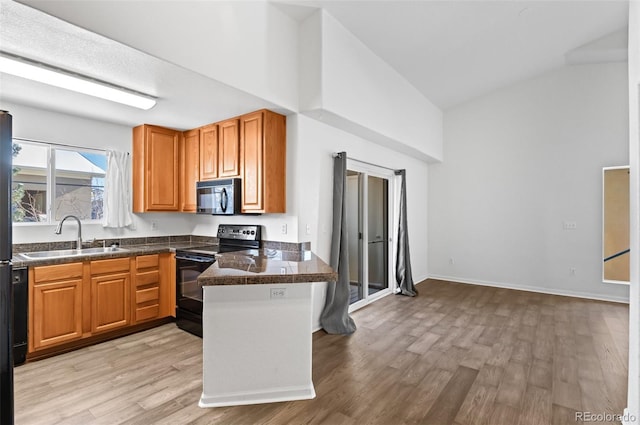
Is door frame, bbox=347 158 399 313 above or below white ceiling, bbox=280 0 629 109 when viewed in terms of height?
below

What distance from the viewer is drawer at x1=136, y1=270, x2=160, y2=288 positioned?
11.8 feet

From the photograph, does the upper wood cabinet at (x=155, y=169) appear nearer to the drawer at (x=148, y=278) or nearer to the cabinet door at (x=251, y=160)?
the drawer at (x=148, y=278)

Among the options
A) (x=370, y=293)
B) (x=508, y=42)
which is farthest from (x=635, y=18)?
(x=370, y=293)

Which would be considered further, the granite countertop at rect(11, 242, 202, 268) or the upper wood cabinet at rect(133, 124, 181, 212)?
the upper wood cabinet at rect(133, 124, 181, 212)

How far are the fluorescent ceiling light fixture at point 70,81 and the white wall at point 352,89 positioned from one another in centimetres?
163

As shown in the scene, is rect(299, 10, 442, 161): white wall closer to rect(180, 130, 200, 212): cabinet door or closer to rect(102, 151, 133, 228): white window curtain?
rect(180, 130, 200, 212): cabinet door

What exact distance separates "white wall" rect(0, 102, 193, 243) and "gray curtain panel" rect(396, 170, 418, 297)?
3.55 metres

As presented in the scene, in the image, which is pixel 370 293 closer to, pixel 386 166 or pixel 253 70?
pixel 386 166

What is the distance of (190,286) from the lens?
3568mm

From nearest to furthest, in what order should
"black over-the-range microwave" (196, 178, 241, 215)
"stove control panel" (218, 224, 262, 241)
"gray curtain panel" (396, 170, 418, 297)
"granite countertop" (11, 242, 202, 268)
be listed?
"granite countertop" (11, 242, 202, 268) < "black over-the-range microwave" (196, 178, 241, 215) < "stove control panel" (218, 224, 262, 241) < "gray curtain panel" (396, 170, 418, 297)

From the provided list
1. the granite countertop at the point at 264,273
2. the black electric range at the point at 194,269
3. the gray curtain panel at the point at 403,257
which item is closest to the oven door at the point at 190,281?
the black electric range at the point at 194,269

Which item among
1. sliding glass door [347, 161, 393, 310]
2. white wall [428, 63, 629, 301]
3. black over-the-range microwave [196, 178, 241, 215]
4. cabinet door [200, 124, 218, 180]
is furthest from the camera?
white wall [428, 63, 629, 301]

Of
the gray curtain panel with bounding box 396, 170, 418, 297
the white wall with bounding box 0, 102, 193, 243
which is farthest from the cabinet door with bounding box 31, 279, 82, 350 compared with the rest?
the gray curtain panel with bounding box 396, 170, 418, 297

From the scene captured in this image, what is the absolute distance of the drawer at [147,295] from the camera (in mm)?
3602
